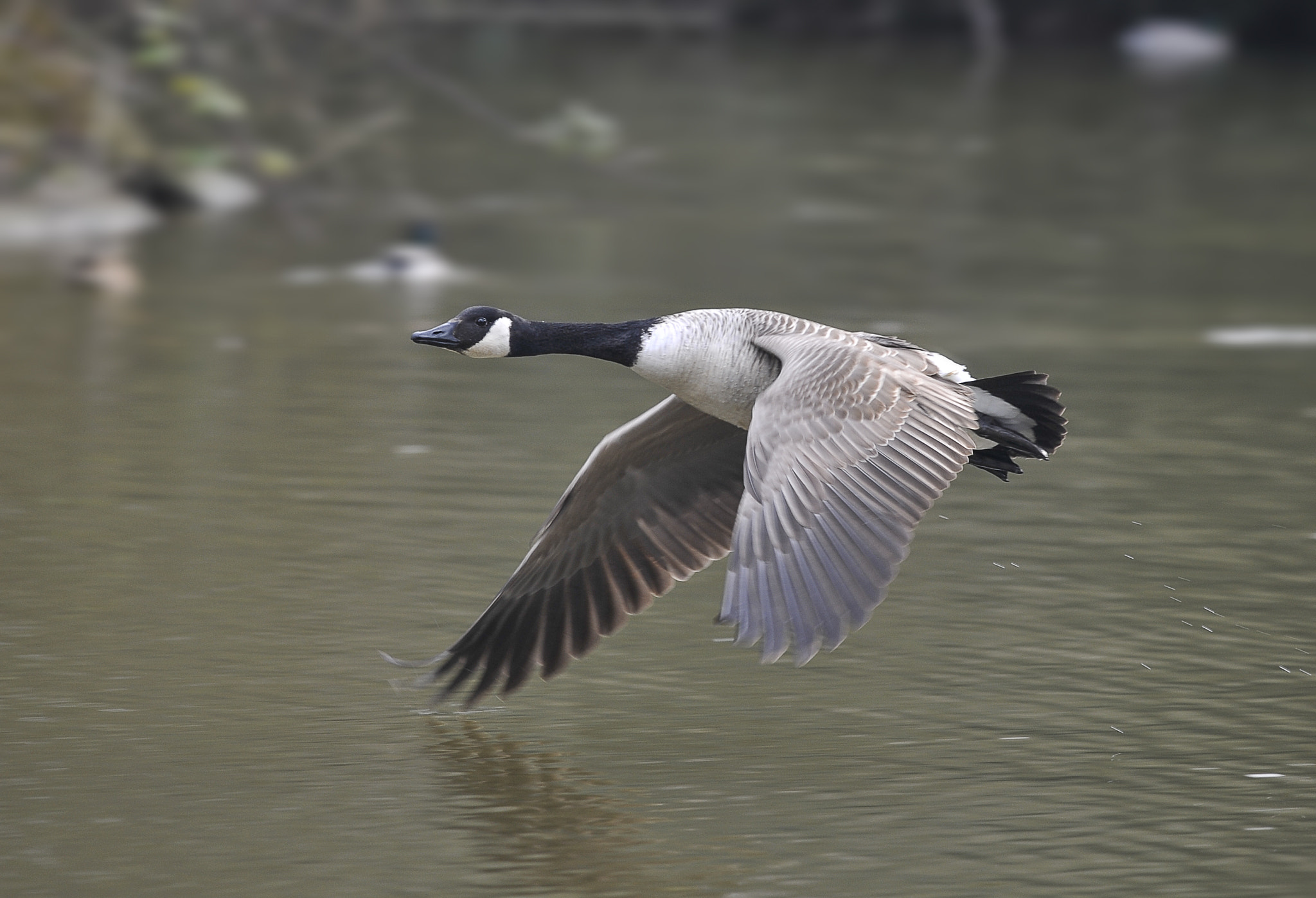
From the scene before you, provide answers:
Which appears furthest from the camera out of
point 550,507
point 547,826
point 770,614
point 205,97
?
point 205,97

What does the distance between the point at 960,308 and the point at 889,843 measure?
8866 mm

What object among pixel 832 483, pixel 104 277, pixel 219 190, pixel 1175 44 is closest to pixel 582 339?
pixel 832 483

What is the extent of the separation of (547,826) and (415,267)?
9772 millimetres

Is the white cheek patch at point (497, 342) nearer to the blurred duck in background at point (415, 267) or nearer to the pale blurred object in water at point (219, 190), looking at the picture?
the blurred duck in background at point (415, 267)

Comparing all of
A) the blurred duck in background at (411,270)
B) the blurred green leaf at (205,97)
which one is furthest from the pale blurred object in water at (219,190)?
the blurred green leaf at (205,97)

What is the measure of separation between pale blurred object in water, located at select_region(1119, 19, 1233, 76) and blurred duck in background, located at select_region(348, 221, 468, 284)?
22.1m

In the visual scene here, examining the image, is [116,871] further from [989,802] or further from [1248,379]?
[1248,379]

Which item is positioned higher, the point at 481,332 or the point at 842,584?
the point at 481,332

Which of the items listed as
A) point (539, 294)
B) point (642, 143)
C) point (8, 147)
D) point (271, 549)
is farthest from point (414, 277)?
point (642, 143)

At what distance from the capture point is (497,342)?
6.88 metres

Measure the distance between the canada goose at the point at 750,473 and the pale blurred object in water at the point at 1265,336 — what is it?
6.43 meters

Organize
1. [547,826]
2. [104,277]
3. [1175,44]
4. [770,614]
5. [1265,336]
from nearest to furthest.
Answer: [770,614] < [547,826] < [1265,336] < [104,277] < [1175,44]

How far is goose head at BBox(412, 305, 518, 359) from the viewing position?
6730 millimetres

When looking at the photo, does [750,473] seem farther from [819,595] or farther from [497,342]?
[497,342]
